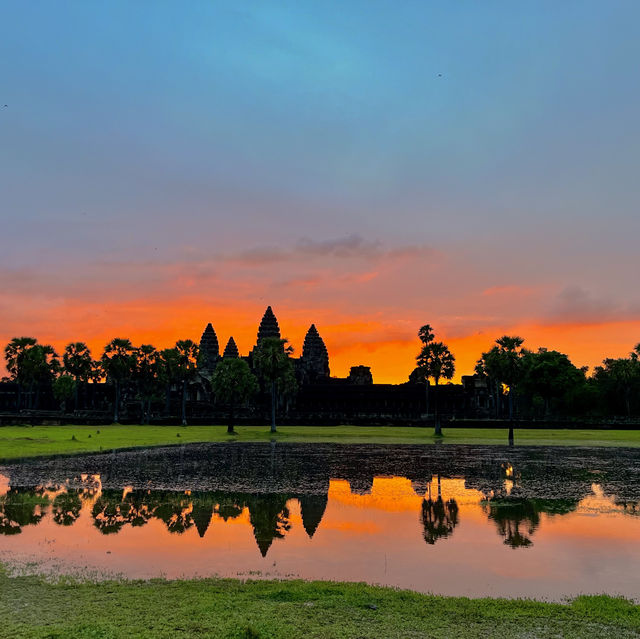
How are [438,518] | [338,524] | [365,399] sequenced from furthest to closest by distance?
[365,399]
[438,518]
[338,524]

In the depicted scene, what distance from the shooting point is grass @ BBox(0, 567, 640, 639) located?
8586 millimetres

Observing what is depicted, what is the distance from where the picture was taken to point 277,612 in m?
9.33

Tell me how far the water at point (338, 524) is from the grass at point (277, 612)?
3.22 feet

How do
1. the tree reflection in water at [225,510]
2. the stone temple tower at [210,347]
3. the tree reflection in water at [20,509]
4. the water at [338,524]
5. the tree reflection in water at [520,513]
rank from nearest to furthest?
1. the water at [338,524]
2. the tree reflection in water at [520,513]
3. the tree reflection in water at [225,510]
4. the tree reflection in water at [20,509]
5. the stone temple tower at [210,347]

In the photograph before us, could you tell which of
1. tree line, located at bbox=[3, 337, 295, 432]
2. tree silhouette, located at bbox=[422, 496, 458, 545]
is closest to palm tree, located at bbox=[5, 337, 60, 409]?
tree line, located at bbox=[3, 337, 295, 432]

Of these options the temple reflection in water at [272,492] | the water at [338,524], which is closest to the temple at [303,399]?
the temple reflection in water at [272,492]

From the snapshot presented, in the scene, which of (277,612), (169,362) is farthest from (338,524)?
(169,362)

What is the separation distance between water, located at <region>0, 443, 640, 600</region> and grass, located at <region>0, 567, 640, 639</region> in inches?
38.6

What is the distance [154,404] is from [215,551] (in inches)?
4279

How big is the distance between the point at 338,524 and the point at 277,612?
7.76m

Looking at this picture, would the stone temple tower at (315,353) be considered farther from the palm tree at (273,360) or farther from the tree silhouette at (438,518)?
the tree silhouette at (438,518)

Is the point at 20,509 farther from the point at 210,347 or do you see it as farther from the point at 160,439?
the point at 210,347

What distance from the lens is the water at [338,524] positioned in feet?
39.9

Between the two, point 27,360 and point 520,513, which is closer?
point 520,513
